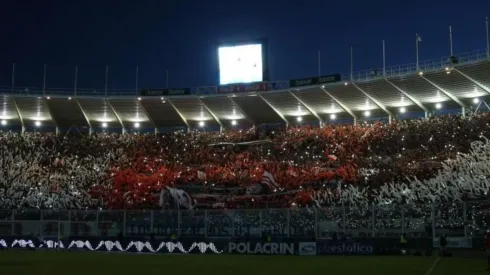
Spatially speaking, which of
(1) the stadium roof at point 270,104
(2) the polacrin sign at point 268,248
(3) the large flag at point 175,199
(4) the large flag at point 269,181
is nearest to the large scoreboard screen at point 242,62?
(1) the stadium roof at point 270,104

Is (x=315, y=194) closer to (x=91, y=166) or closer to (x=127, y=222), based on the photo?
(x=127, y=222)

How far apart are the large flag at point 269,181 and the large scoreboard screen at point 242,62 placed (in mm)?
13994

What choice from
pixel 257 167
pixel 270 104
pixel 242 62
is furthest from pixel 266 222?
pixel 270 104

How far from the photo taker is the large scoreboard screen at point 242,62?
65.9 m

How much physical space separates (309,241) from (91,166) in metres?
33.0

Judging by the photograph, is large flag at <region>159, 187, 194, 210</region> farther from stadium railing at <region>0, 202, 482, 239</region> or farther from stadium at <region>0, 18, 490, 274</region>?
stadium railing at <region>0, 202, 482, 239</region>

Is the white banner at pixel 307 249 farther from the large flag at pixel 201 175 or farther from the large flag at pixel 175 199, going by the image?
the large flag at pixel 201 175

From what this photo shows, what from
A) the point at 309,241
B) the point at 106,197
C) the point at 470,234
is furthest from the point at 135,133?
the point at 470,234

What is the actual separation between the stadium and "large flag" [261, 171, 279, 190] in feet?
0.34

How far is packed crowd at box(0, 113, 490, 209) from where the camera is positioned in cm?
5006

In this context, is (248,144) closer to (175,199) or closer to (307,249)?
(175,199)

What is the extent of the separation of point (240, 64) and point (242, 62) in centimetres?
34

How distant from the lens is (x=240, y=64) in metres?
66.8

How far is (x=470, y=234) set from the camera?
38.0 meters
